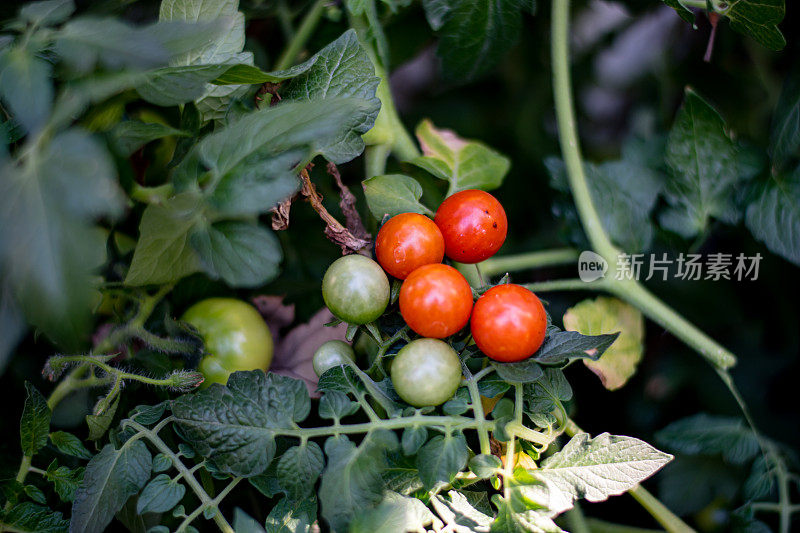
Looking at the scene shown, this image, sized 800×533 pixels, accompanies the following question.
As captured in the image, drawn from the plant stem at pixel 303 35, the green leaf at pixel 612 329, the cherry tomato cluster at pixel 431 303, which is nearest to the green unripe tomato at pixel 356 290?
the cherry tomato cluster at pixel 431 303

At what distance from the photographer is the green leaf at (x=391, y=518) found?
33 centimetres

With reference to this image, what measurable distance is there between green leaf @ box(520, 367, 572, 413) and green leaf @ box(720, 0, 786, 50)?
1.27ft

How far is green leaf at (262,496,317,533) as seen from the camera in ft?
1.31

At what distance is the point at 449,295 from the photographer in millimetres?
378

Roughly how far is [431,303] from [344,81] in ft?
0.63

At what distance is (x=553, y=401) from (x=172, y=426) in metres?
0.29

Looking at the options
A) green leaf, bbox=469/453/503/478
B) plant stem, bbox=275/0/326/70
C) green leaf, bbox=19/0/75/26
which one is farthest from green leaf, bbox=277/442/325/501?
plant stem, bbox=275/0/326/70

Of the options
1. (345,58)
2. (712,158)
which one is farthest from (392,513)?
(712,158)

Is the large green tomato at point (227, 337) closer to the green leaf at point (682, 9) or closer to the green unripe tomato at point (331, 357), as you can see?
the green unripe tomato at point (331, 357)

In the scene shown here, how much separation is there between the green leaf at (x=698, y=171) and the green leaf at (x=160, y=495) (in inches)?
22.2

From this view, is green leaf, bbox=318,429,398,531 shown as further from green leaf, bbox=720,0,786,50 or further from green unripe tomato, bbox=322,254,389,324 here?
green leaf, bbox=720,0,786,50

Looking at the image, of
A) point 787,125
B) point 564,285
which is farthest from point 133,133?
point 787,125

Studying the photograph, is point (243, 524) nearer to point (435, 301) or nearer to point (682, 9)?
point (435, 301)

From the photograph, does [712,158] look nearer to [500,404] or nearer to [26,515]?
[500,404]
